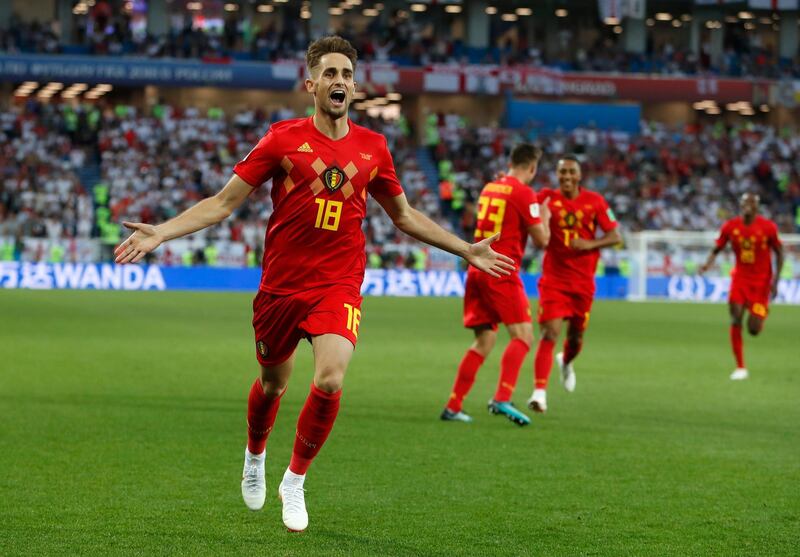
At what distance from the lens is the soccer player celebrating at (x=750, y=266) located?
53.4ft

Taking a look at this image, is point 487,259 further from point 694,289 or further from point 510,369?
point 694,289

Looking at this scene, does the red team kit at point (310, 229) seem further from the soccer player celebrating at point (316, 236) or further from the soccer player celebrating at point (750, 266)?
the soccer player celebrating at point (750, 266)

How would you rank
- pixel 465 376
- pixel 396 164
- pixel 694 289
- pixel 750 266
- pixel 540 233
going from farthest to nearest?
pixel 396 164 < pixel 694 289 < pixel 750 266 < pixel 465 376 < pixel 540 233

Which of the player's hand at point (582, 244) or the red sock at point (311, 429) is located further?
the player's hand at point (582, 244)

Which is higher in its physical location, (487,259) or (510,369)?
(487,259)

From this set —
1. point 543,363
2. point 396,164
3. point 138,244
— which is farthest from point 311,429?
point 396,164

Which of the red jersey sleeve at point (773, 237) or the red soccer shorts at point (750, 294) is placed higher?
the red jersey sleeve at point (773, 237)

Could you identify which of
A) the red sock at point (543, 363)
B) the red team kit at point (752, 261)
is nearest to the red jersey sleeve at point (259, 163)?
the red sock at point (543, 363)

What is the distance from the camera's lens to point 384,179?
22.3 ft

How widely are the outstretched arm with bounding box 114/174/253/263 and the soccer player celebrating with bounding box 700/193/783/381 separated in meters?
10.9

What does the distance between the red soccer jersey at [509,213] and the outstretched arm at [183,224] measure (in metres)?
4.62

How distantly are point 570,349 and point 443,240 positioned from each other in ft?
21.3

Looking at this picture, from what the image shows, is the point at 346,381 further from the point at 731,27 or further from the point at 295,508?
the point at 731,27

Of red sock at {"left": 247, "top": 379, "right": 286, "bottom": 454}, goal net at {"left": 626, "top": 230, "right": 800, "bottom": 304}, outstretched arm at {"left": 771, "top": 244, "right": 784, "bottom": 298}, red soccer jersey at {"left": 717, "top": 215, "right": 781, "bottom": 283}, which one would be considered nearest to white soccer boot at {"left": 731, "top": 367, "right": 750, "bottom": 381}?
outstretched arm at {"left": 771, "top": 244, "right": 784, "bottom": 298}
